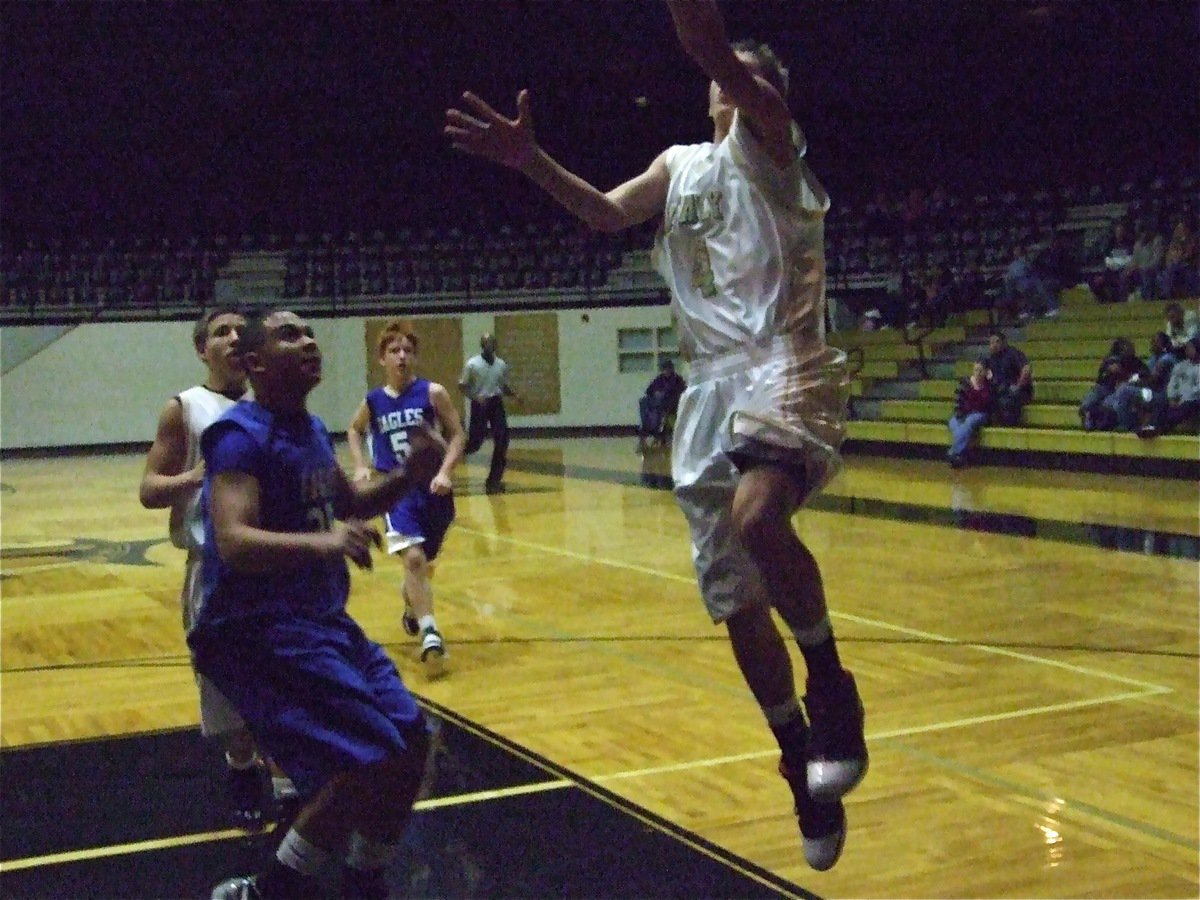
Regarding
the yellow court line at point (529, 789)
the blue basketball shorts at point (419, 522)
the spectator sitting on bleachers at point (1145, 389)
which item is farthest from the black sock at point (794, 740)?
the spectator sitting on bleachers at point (1145, 389)

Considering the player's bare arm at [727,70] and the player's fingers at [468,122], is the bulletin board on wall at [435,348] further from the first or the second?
the player's bare arm at [727,70]

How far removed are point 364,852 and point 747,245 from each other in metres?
1.44

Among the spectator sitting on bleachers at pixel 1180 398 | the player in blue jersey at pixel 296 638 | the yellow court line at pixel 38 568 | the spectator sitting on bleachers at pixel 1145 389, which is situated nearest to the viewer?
the player in blue jersey at pixel 296 638

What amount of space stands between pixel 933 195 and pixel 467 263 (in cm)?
737

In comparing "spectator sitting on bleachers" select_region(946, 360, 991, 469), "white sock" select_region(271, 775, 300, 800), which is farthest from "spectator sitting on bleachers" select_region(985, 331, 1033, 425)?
"white sock" select_region(271, 775, 300, 800)

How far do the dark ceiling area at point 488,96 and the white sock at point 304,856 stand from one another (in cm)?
1234

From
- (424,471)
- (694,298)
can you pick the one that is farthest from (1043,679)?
(424,471)

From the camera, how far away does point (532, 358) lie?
2259cm

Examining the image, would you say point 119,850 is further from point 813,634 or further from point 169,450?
point 813,634

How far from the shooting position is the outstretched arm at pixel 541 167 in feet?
9.57

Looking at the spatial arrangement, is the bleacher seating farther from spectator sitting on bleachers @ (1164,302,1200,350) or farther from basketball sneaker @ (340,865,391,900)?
basketball sneaker @ (340,865,391,900)

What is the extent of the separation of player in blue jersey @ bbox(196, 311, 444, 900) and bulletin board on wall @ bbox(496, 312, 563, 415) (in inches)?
771

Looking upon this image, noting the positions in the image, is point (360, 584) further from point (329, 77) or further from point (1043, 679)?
point (329, 77)

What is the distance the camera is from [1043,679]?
5.68 m
